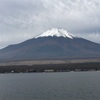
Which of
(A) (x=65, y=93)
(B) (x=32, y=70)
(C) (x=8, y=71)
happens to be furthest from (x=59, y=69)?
(A) (x=65, y=93)

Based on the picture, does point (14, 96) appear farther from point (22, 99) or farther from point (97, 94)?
point (97, 94)

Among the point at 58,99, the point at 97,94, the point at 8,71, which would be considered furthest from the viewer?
the point at 8,71

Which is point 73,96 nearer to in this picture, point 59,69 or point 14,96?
point 14,96

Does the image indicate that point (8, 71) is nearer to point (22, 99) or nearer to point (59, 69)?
point (59, 69)

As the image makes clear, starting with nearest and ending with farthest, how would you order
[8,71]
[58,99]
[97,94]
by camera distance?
[58,99]
[97,94]
[8,71]

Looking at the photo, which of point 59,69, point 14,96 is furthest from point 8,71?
point 14,96

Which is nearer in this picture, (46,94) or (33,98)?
(33,98)

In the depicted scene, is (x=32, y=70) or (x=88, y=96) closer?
(x=88, y=96)
